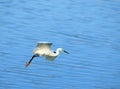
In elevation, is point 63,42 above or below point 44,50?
below

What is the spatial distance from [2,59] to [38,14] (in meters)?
7.47

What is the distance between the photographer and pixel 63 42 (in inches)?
789

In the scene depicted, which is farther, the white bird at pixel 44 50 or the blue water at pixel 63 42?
the blue water at pixel 63 42

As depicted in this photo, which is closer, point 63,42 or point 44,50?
point 44,50

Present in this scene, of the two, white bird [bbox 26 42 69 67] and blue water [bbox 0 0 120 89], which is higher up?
white bird [bbox 26 42 69 67]

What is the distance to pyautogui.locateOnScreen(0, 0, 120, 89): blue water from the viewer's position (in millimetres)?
16438

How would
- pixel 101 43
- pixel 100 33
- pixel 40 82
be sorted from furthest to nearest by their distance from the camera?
pixel 100 33 → pixel 101 43 → pixel 40 82

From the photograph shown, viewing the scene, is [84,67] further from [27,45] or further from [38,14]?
[38,14]

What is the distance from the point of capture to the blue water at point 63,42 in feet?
53.9

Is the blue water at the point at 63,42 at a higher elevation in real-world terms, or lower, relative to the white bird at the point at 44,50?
lower

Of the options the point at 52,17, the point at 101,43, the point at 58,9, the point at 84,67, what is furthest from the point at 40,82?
the point at 58,9

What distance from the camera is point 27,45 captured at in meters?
19.3

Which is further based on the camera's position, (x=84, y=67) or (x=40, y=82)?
(x=84, y=67)

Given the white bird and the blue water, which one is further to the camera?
the blue water
